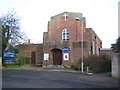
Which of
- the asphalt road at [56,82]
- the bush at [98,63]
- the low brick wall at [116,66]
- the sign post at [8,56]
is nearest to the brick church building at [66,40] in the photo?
the bush at [98,63]

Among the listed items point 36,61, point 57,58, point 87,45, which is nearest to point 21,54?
point 36,61

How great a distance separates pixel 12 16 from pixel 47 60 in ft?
34.3

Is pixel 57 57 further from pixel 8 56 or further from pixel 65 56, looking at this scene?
pixel 8 56

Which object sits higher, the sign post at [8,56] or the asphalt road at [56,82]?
the sign post at [8,56]

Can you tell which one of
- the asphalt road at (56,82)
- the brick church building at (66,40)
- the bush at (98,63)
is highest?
the brick church building at (66,40)

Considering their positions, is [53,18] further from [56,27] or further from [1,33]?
[1,33]

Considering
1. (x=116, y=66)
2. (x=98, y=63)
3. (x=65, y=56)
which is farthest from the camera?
(x=65, y=56)

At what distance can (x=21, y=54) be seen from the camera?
68.2 metres

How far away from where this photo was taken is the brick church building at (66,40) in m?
54.2

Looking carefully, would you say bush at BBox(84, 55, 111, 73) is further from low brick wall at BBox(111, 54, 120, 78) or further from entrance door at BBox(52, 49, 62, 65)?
entrance door at BBox(52, 49, 62, 65)

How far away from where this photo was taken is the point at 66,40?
5556 cm

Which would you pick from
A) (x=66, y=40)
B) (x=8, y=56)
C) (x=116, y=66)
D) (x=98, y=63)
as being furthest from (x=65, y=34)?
(x=116, y=66)

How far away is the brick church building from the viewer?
54219 millimetres

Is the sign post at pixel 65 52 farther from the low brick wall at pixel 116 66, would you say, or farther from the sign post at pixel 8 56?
the low brick wall at pixel 116 66
